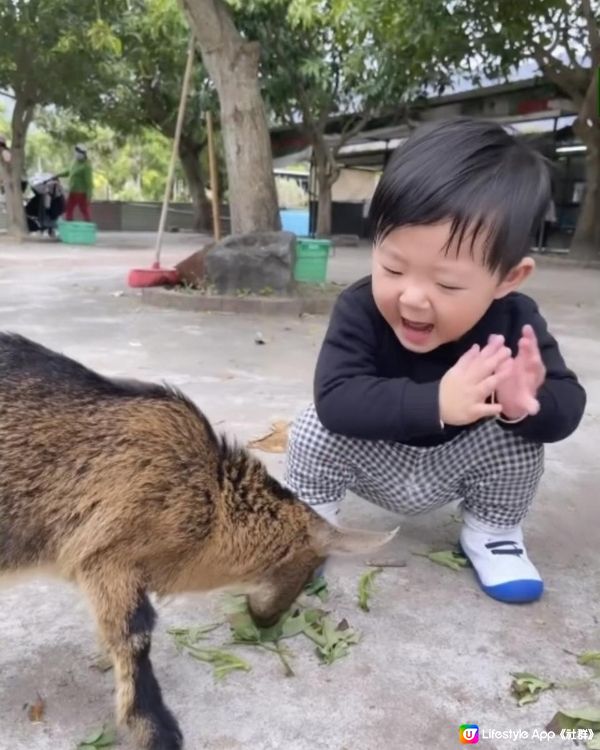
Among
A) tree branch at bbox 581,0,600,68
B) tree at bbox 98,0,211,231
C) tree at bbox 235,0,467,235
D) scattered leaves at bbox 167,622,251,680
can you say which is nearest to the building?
tree at bbox 235,0,467,235

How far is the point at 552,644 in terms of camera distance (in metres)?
2.03

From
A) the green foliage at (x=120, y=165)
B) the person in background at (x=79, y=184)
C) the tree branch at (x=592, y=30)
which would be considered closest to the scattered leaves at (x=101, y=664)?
the tree branch at (x=592, y=30)

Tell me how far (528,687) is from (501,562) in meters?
0.47

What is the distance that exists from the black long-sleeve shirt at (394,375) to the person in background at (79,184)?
1803cm

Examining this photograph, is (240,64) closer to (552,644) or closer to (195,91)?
(552,644)

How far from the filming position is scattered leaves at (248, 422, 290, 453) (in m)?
3.31

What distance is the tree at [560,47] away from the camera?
11.3 meters

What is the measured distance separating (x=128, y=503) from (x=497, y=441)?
1.05m

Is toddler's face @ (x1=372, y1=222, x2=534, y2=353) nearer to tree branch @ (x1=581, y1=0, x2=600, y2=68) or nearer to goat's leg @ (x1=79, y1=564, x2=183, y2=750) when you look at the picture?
goat's leg @ (x1=79, y1=564, x2=183, y2=750)

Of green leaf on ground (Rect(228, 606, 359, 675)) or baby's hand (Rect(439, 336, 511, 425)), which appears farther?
green leaf on ground (Rect(228, 606, 359, 675))

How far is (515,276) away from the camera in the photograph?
187 cm

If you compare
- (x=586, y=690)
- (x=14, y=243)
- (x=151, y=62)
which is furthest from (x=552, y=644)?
(x=151, y=62)

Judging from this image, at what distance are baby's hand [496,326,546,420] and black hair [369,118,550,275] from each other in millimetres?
177

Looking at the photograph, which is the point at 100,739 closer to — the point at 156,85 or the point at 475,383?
the point at 475,383
